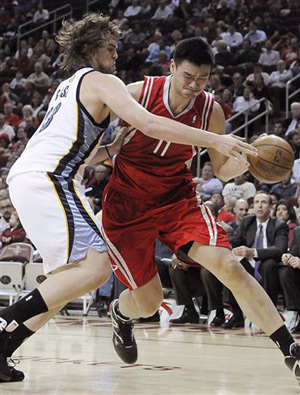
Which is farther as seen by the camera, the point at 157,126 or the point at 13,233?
the point at 13,233

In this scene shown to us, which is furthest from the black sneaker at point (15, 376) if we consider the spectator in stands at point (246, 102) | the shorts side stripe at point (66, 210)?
the spectator in stands at point (246, 102)

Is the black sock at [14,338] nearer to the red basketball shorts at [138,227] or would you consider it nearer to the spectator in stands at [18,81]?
the red basketball shorts at [138,227]

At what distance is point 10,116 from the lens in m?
15.0

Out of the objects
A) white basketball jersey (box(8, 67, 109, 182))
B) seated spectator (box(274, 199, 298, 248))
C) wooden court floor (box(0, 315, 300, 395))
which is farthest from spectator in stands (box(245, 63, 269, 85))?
white basketball jersey (box(8, 67, 109, 182))

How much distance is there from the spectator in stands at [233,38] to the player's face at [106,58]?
35.2 ft

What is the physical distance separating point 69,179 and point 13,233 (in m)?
6.96

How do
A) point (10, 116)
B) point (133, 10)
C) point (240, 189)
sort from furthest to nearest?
1. point (133, 10)
2. point (10, 116)
3. point (240, 189)

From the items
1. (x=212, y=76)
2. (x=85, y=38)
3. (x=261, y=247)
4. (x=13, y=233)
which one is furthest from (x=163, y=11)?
(x=85, y=38)

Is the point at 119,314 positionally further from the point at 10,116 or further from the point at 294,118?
the point at 10,116

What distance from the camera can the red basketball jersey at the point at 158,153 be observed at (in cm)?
385

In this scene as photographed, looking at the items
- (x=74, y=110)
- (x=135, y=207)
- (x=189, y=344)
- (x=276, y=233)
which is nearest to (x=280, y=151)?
(x=135, y=207)

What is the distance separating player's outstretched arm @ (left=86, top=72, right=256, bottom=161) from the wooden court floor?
113 centimetres

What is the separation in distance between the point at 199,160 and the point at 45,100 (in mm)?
4924

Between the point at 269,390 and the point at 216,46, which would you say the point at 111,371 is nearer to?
the point at 269,390
